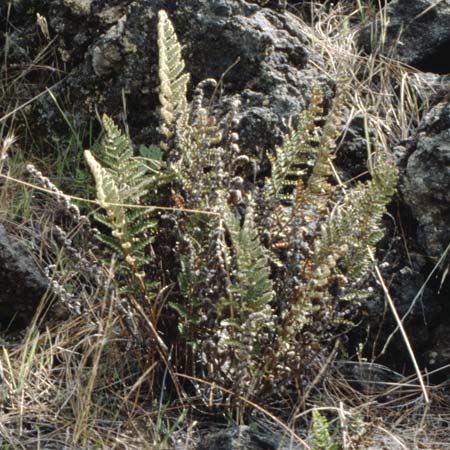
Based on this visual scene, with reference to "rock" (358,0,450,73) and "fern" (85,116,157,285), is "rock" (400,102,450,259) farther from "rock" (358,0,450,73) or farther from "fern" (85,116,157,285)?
"fern" (85,116,157,285)

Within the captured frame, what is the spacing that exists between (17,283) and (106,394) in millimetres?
482

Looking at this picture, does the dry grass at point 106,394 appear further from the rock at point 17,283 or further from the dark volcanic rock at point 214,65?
the dark volcanic rock at point 214,65

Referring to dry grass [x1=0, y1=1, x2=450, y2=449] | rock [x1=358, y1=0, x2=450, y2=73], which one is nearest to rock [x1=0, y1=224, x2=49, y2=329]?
dry grass [x1=0, y1=1, x2=450, y2=449]

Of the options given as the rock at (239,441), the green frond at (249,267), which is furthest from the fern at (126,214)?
the rock at (239,441)

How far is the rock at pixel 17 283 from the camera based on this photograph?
3.11m

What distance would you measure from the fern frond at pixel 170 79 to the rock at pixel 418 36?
1217 mm

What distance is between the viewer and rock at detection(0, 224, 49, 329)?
10.2 ft

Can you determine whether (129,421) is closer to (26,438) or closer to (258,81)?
(26,438)

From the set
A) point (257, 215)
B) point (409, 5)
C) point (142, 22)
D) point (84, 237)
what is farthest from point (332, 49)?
point (84, 237)

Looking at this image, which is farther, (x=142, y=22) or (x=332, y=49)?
(x=332, y=49)

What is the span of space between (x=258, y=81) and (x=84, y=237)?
834mm

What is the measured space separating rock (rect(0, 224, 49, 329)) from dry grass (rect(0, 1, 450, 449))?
0.05 meters

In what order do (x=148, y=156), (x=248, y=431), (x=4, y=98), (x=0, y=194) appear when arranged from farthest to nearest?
(x=4, y=98) < (x=0, y=194) < (x=148, y=156) < (x=248, y=431)

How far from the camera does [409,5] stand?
156 inches
